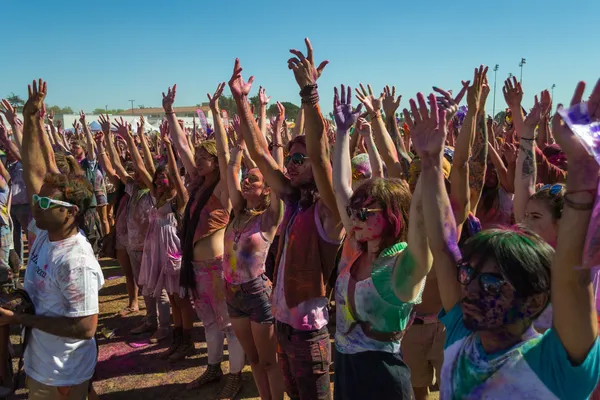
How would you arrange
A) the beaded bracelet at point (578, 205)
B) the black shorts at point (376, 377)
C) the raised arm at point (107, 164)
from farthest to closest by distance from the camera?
the raised arm at point (107, 164)
the black shorts at point (376, 377)
the beaded bracelet at point (578, 205)

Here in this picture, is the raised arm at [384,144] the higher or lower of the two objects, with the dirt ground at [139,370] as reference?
higher

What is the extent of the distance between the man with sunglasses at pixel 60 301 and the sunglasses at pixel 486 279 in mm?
1883

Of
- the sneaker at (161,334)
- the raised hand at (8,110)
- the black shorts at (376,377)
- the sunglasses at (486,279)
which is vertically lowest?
the sneaker at (161,334)

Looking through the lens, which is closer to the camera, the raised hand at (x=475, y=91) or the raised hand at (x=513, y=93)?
the raised hand at (x=475, y=91)

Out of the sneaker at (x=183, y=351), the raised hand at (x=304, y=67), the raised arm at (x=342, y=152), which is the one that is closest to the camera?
the raised arm at (x=342, y=152)

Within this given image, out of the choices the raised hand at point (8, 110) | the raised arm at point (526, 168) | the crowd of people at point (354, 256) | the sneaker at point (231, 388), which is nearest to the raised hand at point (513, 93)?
the crowd of people at point (354, 256)

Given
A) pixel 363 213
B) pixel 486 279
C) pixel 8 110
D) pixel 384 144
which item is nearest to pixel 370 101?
pixel 384 144

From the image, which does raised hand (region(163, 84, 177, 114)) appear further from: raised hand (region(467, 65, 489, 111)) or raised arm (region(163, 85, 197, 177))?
raised hand (region(467, 65, 489, 111))

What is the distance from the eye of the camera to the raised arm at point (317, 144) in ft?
8.51

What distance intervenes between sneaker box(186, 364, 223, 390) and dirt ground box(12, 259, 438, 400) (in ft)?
0.16

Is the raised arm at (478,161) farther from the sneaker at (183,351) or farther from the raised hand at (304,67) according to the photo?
the sneaker at (183,351)

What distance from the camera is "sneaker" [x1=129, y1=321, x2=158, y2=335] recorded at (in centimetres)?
532

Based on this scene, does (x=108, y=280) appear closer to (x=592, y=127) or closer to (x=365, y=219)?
(x=365, y=219)

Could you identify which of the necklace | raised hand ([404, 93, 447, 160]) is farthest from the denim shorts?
raised hand ([404, 93, 447, 160])
